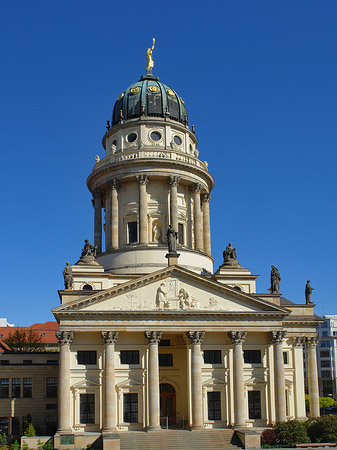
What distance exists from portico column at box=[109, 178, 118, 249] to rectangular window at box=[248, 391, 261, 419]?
2133 cm

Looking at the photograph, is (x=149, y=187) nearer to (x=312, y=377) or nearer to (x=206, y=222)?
(x=206, y=222)

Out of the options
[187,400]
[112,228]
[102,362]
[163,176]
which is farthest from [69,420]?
[163,176]

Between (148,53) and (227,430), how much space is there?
46.8 metres

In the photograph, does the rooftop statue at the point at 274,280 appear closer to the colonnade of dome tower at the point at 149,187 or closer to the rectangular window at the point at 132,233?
the colonnade of dome tower at the point at 149,187

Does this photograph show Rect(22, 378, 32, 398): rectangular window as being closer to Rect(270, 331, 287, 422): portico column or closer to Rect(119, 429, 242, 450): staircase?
Rect(119, 429, 242, 450): staircase

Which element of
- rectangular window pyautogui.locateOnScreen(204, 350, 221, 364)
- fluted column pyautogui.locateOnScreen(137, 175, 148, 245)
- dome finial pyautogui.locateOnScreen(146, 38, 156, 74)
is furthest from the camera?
dome finial pyautogui.locateOnScreen(146, 38, 156, 74)

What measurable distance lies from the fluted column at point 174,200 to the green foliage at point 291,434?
956 inches

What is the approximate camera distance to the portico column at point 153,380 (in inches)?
2047

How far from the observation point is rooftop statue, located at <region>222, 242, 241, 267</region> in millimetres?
63625

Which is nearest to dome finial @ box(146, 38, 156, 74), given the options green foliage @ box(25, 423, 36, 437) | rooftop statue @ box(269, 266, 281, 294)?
rooftop statue @ box(269, 266, 281, 294)

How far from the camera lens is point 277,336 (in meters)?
55.7

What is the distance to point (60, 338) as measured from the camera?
2072 inches

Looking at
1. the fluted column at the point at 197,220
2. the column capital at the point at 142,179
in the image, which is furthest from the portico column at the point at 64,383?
the fluted column at the point at 197,220

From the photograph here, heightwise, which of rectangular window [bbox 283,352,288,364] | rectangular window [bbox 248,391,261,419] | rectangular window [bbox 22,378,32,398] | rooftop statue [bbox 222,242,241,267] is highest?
rooftop statue [bbox 222,242,241,267]
